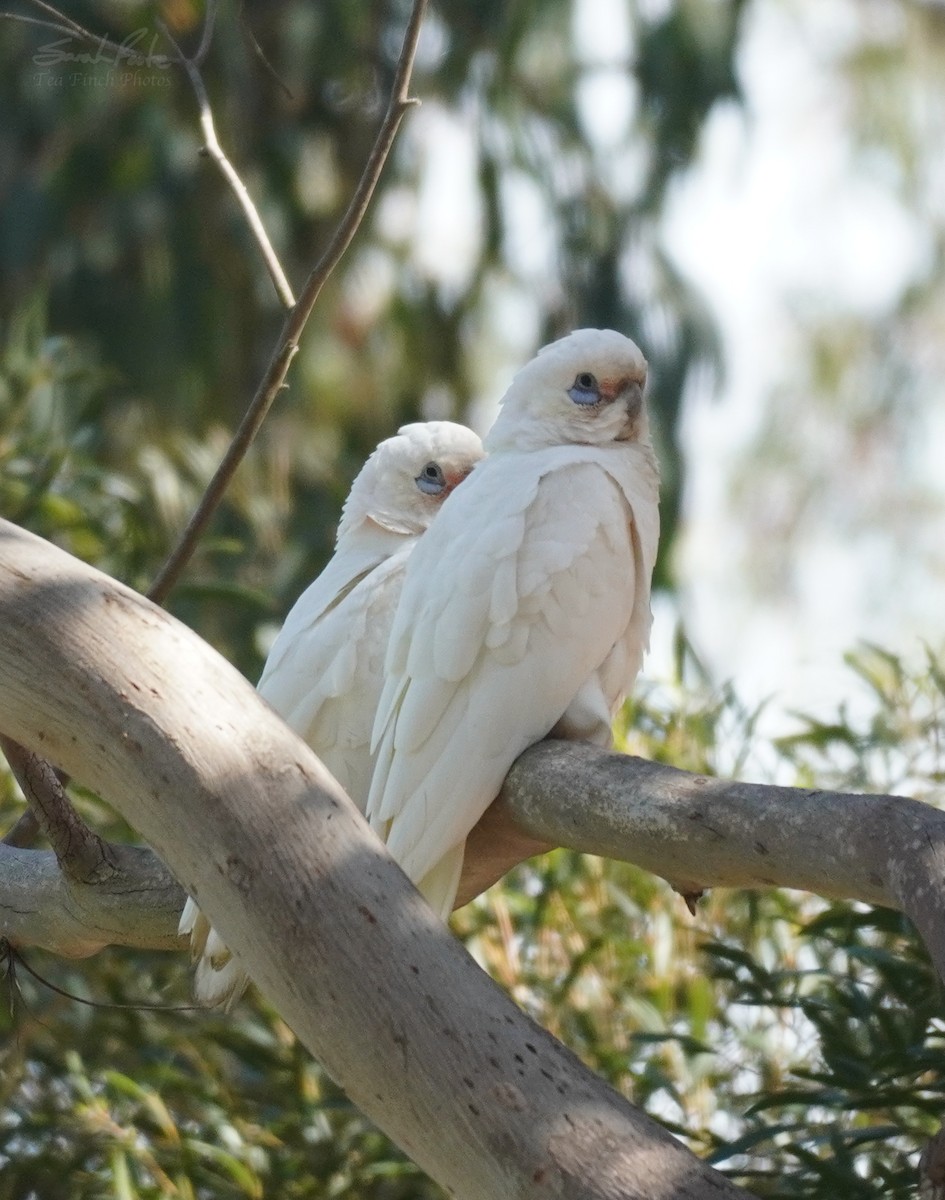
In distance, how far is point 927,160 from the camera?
7.00m

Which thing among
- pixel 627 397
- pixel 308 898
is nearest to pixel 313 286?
pixel 627 397

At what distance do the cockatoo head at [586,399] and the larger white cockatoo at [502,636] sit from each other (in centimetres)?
6

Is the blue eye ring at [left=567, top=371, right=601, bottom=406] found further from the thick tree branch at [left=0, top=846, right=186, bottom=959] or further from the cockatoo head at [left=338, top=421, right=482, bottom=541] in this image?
the thick tree branch at [left=0, top=846, right=186, bottom=959]

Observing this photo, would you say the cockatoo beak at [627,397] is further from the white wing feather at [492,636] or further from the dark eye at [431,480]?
the dark eye at [431,480]

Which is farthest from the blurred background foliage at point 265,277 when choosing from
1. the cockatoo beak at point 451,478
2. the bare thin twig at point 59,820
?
the bare thin twig at point 59,820

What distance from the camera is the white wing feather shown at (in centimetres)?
188

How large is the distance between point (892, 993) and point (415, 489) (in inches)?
38.4

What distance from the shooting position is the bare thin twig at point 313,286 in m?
1.70

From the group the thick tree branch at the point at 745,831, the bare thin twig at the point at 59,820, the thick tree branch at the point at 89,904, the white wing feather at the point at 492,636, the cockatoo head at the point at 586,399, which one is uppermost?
the cockatoo head at the point at 586,399

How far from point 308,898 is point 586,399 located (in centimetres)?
104

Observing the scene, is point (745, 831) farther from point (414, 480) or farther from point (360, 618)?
point (414, 480)

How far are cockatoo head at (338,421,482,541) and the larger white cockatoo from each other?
1.13 ft

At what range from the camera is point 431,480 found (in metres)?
2.47

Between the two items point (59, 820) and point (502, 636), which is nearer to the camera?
point (59, 820)
